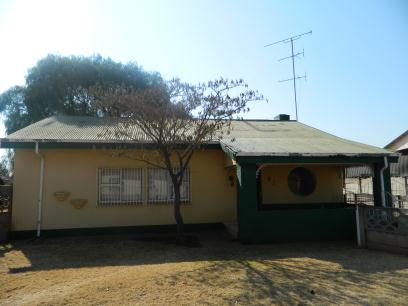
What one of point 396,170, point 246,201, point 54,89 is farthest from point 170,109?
point 54,89

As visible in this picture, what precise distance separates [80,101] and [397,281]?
26.3 meters

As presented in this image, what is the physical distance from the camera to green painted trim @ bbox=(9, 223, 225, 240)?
10430mm

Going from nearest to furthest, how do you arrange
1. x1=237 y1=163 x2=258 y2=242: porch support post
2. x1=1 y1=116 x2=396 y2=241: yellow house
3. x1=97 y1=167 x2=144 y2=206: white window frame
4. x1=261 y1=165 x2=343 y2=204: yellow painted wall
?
1. x1=237 y1=163 x2=258 y2=242: porch support post
2. x1=1 y1=116 x2=396 y2=241: yellow house
3. x1=97 y1=167 x2=144 y2=206: white window frame
4. x1=261 y1=165 x2=343 y2=204: yellow painted wall

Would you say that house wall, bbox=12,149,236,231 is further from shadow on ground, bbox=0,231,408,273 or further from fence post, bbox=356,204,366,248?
fence post, bbox=356,204,366,248

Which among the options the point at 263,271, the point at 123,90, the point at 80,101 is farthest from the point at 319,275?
the point at 80,101

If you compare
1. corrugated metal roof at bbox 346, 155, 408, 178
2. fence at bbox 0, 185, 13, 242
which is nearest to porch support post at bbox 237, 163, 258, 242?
fence at bbox 0, 185, 13, 242

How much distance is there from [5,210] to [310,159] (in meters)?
9.63

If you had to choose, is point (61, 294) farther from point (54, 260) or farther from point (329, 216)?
point (329, 216)

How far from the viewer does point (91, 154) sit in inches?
436

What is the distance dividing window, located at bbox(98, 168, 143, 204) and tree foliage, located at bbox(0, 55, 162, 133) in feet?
55.2

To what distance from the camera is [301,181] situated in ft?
42.5

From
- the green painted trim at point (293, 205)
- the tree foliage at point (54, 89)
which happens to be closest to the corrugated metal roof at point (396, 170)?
the green painted trim at point (293, 205)

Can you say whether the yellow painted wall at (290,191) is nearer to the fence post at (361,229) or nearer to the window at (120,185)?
the fence post at (361,229)

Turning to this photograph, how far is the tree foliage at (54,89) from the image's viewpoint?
88.5ft
